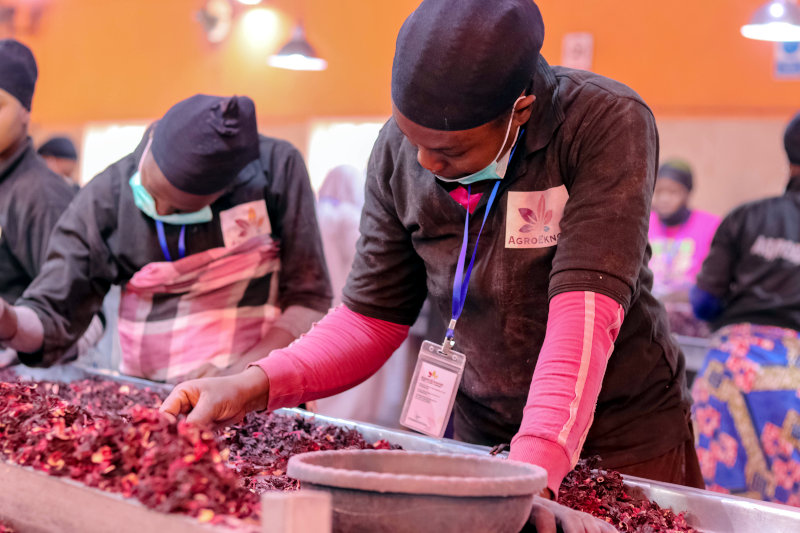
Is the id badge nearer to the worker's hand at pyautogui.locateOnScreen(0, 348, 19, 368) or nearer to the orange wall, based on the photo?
the worker's hand at pyautogui.locateOnScreen(0, 348, 19, 368)

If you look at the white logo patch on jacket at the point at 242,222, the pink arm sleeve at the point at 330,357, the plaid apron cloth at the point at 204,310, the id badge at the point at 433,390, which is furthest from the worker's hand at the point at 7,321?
the id badge at the point at 433,390

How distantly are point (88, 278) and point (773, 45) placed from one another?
5.84m

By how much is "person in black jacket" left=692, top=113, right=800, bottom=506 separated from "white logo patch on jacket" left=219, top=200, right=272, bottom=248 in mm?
2267

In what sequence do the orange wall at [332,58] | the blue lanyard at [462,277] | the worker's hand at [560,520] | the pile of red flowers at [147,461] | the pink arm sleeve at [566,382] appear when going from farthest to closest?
the orange wall at [332,58] → the blue lanyard at [462,277] → the pink arm sleeve at [566,382] → the worker's hand at [560,520] → the pile of red flowers at [147,461]

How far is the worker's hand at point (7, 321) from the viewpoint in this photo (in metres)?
2.30

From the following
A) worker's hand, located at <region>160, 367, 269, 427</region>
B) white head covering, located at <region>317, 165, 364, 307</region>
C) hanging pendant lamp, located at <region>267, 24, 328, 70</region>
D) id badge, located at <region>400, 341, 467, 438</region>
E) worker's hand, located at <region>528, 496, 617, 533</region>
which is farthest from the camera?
hanging pendant lamp, located at <region>267, 24, 328, 70</region>

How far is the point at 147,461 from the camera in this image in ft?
3.21

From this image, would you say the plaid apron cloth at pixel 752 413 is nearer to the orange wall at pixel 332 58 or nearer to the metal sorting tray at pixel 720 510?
the metal sorting tray at pixel 720 510

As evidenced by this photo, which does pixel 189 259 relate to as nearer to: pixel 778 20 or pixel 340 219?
pixel 340 219

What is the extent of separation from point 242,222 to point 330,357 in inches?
34.3

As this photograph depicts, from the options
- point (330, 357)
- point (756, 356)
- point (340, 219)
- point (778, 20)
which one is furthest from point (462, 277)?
point (778, 20)

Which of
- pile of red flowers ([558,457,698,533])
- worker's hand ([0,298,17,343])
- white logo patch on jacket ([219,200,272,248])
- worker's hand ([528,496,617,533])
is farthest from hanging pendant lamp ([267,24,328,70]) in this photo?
worker's hand ([528,496,617,533])

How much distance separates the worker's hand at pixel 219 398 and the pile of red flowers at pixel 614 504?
1.87 ft

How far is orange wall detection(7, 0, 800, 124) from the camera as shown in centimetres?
684
